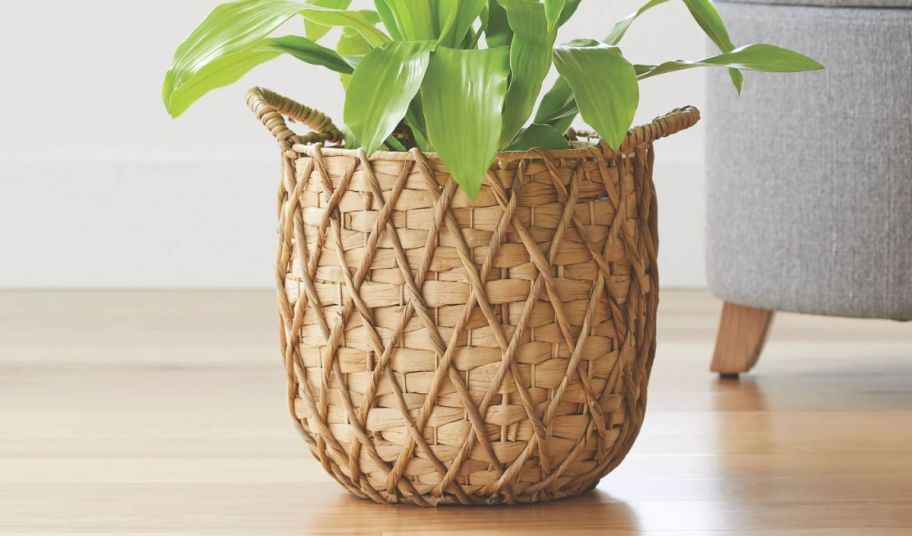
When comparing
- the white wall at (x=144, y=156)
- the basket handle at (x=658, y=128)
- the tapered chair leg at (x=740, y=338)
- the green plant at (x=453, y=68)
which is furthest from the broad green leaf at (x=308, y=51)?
the white wall at (x=144, y=156)

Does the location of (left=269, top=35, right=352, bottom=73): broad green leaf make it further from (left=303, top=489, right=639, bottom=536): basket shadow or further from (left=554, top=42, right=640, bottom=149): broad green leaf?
(left=303, top=489, right=639, bottom=536): basket shadow

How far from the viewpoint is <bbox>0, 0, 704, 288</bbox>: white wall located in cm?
231

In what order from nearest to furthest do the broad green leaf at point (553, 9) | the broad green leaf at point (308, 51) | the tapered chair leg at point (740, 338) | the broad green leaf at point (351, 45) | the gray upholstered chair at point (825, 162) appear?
Answer: the broad green leaf at point (553, 9)
the broad green leaf at point (308, 51)
the broad green leaf at point (351, 45)
the gray upholstered chair at point (825, 162)
the tapered chair leg at point (740, 338)

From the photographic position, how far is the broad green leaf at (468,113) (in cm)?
93

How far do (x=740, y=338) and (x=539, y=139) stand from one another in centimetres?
67

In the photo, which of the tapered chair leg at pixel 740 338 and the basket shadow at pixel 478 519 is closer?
the basket shadow at pixel 478 519

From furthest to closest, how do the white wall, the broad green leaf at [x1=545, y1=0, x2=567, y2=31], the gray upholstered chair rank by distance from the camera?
the white wall < the gray upholstered chair < the broad green leaf at [x1=545, y1=0, x2=567, y2=31]

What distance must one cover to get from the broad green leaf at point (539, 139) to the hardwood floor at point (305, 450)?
0.32m

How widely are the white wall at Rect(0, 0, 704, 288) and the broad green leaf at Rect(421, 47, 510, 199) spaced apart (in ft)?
4.58

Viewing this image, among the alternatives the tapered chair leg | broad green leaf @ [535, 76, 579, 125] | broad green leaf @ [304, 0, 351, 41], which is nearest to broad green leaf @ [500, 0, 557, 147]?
broad green leaf @ [535, 76, 579, 125]

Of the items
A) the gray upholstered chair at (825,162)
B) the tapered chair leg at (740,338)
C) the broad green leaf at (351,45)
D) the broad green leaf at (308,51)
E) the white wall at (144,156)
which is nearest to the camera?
the broad green leaf at (308,51)

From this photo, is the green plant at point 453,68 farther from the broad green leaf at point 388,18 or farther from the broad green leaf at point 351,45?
the broad green leaf at point 351,45

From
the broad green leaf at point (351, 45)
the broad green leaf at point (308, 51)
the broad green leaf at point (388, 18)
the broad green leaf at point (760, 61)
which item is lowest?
the broad green leaf at point (760, 61)

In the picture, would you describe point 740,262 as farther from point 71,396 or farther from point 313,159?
point 71,396
